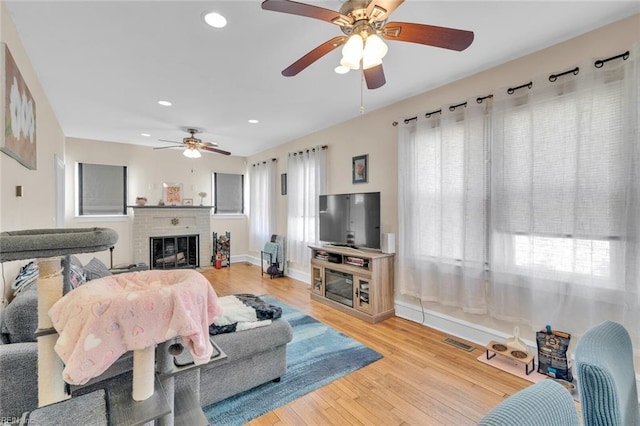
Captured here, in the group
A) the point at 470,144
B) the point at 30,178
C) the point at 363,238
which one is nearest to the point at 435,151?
the point at 470,144

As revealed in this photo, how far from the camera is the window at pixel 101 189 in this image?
5.43 meters

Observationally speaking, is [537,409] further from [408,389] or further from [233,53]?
[233,53]

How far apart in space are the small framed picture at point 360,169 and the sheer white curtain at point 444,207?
0.65m

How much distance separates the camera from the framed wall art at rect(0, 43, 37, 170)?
5.44 ft

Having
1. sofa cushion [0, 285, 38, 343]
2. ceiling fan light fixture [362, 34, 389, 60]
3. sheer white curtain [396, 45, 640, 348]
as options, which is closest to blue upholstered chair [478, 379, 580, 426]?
ceiling fan light fixture [362, 34, 389, 60]

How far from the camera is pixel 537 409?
624mm

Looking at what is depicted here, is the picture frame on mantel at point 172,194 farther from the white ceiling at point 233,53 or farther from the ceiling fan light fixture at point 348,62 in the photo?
the ceiling fan light fixture at point 348,62

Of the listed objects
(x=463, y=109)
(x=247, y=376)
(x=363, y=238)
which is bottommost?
(x=247, y=376)

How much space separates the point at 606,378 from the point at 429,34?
63.5 inches

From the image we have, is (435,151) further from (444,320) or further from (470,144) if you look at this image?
(444,320)

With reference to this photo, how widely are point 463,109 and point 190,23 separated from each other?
2512mm

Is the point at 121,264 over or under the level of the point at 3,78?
under

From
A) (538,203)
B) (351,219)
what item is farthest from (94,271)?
(538,203)

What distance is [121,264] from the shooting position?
18.4 ft
